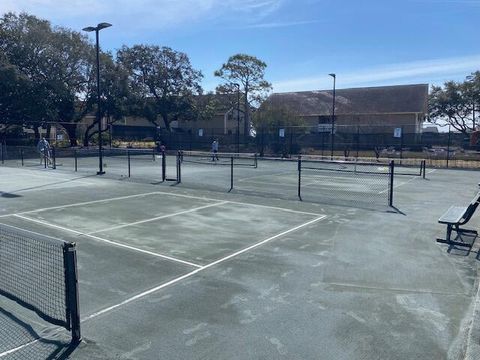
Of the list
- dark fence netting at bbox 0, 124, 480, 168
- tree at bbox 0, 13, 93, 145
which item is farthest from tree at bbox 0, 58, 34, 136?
dark fence netting at bbox 0, 124, 480, 168

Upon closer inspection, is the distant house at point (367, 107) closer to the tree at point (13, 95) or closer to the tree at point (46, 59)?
the tree at point (46, 59)

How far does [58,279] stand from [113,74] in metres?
44.4

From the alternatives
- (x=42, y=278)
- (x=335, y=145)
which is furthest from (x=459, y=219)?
(x=335, y=145)

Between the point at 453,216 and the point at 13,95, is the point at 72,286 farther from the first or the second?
the point at 13,95

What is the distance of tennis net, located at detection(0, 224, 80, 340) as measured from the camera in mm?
4262

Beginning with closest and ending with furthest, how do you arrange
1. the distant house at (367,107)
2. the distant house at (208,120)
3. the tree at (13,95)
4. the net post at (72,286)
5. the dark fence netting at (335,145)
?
the net post at (72,286) → the dark fence netting at (335,145) → the tree at (13,95) → the distant house at (367,107) → the distant house at (208,120)

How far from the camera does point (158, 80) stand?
5359 centimetres

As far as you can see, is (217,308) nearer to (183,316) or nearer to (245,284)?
(183,316)

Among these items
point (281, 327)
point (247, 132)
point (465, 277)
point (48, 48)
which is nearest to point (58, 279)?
point (281, 327)

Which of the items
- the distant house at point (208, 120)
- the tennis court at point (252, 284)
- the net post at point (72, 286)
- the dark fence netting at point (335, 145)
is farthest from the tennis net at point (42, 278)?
the distant house at point (208, 120)

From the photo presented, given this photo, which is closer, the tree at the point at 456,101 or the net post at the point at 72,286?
the net post at the point at 72,286

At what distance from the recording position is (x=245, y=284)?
5.97 m

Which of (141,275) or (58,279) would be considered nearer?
(58,279)

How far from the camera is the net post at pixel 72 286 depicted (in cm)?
422
